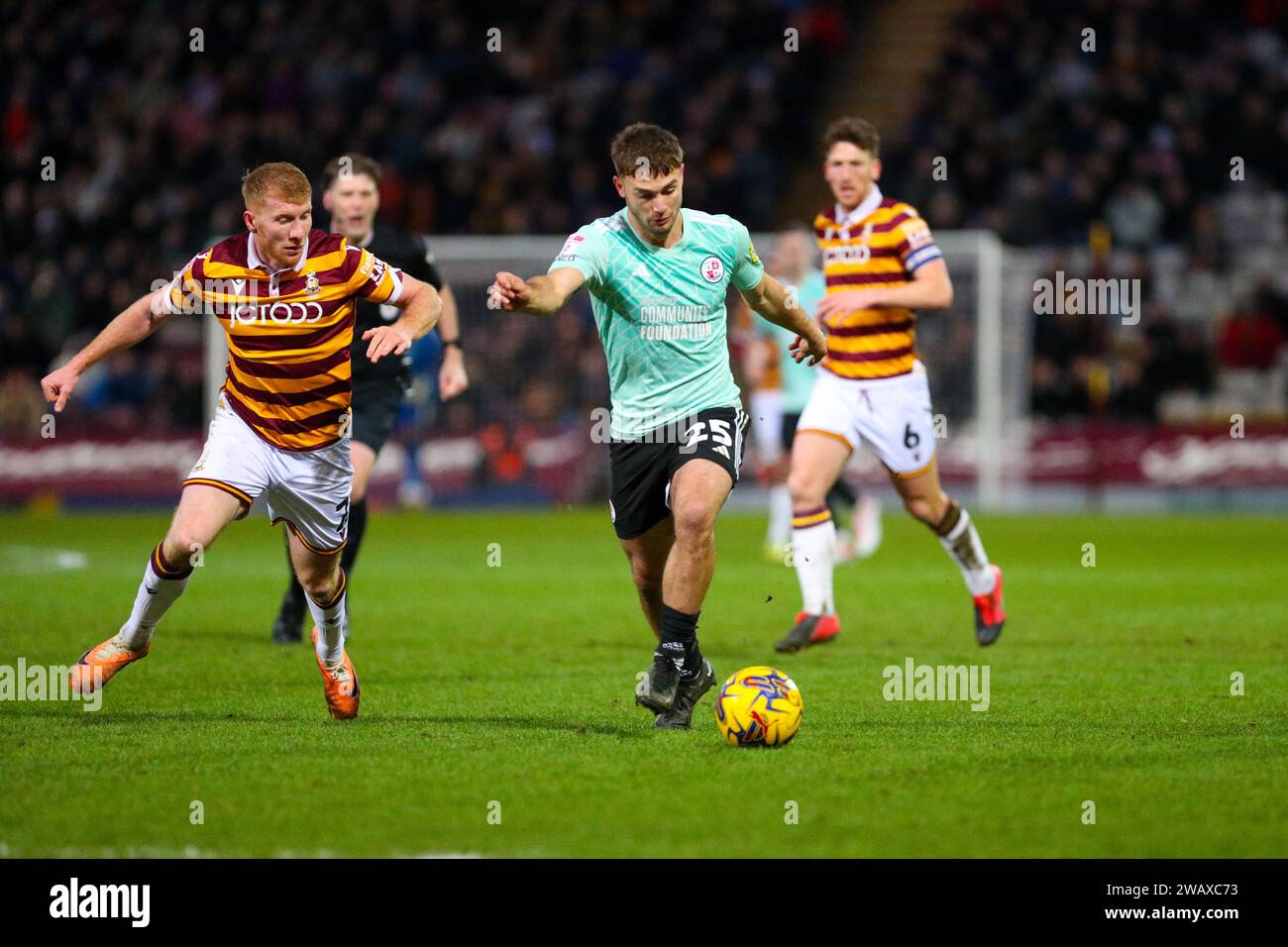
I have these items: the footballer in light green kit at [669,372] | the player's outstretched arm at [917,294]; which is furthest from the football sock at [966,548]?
the footballer in light green kit at [669,372]

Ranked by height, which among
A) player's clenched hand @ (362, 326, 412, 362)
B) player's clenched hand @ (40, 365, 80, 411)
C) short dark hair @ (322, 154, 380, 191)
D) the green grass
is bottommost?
the green grass

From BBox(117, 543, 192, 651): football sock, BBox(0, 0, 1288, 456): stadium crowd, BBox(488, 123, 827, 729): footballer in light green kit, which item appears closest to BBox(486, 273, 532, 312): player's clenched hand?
BBox(488, 123, 827, 729): footballer in light green kit

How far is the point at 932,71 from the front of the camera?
2645cm

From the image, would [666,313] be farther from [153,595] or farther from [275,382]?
[153,595]

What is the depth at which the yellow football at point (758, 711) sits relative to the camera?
20.9ft

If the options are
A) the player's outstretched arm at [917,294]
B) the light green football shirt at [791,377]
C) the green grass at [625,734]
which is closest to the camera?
the green grass at [625,734]

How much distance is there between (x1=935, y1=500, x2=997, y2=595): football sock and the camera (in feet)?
31.6

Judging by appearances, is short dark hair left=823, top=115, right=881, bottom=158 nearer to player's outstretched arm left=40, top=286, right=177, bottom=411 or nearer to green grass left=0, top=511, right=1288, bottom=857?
green grass left=0, top=511, right=1288, bottom=857

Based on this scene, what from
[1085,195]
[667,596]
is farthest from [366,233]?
[1085,195]

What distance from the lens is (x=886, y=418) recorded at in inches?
376

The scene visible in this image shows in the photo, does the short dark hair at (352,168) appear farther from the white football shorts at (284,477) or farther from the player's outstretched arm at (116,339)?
the player's outstretched arm at (116,339)

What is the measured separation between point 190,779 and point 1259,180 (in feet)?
67.2

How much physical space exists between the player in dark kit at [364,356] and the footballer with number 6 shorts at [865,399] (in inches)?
81.1

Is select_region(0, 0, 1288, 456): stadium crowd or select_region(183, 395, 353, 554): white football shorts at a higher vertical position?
select_region(0, 0, 1288, 456): stadium crowd
